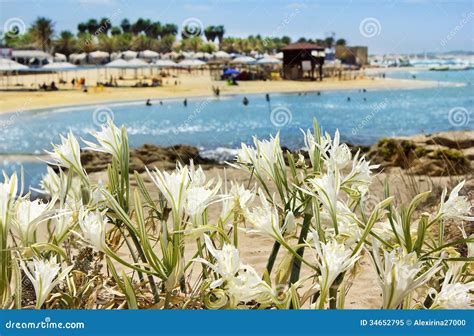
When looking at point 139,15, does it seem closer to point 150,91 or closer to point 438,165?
point 150,91

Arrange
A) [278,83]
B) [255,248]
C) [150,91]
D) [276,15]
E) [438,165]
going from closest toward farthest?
[255,248], [438,165], [150,91], [278,83], [276,15]

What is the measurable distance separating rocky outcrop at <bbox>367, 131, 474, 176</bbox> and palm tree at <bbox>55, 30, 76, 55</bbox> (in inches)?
546

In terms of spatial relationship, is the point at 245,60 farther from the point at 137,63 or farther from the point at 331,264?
the point at 331,264

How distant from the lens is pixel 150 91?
16.7 meters

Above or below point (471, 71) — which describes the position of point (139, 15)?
above

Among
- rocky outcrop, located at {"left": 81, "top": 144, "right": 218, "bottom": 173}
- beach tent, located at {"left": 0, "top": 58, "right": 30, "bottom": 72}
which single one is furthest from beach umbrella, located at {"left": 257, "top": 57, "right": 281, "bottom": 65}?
rocky outcrop, located at {"left": 81, "top": 144, "right": 218, "bottom": 173}

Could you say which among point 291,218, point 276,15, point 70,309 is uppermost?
point 276,15

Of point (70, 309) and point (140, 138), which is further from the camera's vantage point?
point (140, 138)

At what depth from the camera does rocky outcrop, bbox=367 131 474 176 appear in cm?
547

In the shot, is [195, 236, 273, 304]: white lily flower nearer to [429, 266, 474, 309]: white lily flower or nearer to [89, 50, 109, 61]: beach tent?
[429, 266, 474, 309]: white lily flower

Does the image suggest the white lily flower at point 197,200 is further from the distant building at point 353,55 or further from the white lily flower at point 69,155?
the distant building at point 353,55

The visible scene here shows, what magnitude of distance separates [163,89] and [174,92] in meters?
0.33

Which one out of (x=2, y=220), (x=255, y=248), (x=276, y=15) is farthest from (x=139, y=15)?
(x=2, y=220)

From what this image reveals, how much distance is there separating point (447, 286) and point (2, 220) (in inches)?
20.0
